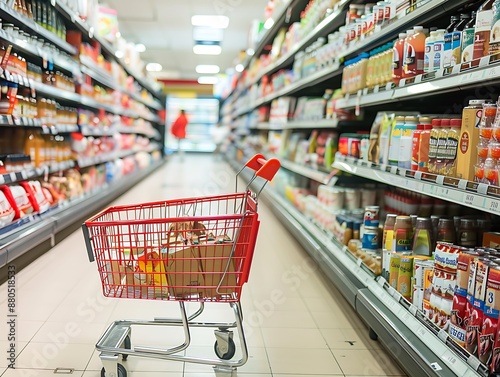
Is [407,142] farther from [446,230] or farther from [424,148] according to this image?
[446,230]

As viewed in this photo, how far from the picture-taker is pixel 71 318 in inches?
108

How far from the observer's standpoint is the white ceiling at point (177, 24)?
385 inches

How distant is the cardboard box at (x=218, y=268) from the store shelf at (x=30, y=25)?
223 centimetres

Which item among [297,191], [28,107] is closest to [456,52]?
→ [28,107]

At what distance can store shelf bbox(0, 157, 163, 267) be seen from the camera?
3.14 metres

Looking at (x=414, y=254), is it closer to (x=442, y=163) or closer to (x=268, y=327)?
(x=442, y=163)

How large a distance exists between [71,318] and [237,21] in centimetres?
945

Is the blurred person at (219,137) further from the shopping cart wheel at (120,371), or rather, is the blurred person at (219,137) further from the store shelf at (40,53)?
the shopping cart wheel at (120,371)

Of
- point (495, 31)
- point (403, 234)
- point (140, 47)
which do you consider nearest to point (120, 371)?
point (403, 234)

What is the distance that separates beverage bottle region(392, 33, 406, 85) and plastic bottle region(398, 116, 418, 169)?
0.25m

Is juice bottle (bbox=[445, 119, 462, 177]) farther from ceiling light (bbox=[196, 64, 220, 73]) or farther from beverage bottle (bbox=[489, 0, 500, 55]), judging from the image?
ceiling light (bbox=[196, 64, 220, 73])

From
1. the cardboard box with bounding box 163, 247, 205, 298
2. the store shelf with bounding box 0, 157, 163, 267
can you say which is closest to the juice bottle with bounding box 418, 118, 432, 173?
the cardboard box with bounding box 163, 247, 205, 298

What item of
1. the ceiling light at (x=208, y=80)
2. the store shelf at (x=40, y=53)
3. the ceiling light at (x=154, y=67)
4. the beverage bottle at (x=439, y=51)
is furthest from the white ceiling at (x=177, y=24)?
the beverage bottle at (x=439, y=51)

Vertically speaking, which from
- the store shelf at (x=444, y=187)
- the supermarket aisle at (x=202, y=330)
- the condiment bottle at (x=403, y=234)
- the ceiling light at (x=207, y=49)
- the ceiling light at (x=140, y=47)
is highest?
the ceiling light at (x=207, y=49)
